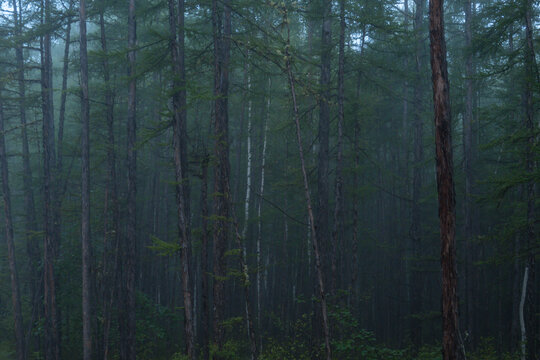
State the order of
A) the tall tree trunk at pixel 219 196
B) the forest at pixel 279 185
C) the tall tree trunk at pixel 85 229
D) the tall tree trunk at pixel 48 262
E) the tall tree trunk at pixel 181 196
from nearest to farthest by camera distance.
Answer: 1. the tall tree trunk at pixel 181 196
2. the forest at pixel 279 185
3. the tall tree trunk at pixel 219 196
4. the tall tree trunk at pixel 85 229
5. the tall tree trunk at pixel 48 262

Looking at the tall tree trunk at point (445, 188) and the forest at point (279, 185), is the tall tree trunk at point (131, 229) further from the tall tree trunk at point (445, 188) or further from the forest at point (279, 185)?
the tall tree trunk at point (445, 188)

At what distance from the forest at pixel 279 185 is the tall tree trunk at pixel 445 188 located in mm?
33

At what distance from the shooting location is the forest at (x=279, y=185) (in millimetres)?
11812

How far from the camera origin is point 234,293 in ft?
80.5

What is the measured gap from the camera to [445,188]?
816 centimetres

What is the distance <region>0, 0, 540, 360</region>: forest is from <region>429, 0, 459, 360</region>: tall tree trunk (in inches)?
1.3

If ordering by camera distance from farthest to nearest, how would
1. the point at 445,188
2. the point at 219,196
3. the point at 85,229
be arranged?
the point at 85,229, the point at 219,196, the point at 445,188

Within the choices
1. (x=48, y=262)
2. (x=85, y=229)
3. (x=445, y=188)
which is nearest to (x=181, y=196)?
(x=85, y=229)

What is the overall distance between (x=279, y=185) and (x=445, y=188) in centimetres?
1021

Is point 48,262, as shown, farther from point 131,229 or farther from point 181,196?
point 181,196

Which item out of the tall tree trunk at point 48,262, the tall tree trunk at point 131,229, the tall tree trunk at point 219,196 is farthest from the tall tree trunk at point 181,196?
the tall tree trunk at point 48,262

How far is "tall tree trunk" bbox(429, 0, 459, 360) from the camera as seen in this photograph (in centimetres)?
788

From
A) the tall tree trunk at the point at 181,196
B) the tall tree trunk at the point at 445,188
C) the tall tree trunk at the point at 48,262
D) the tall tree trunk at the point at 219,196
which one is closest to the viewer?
the tall tree trunk at the point at 445,188

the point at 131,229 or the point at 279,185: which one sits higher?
the point at 279,185
